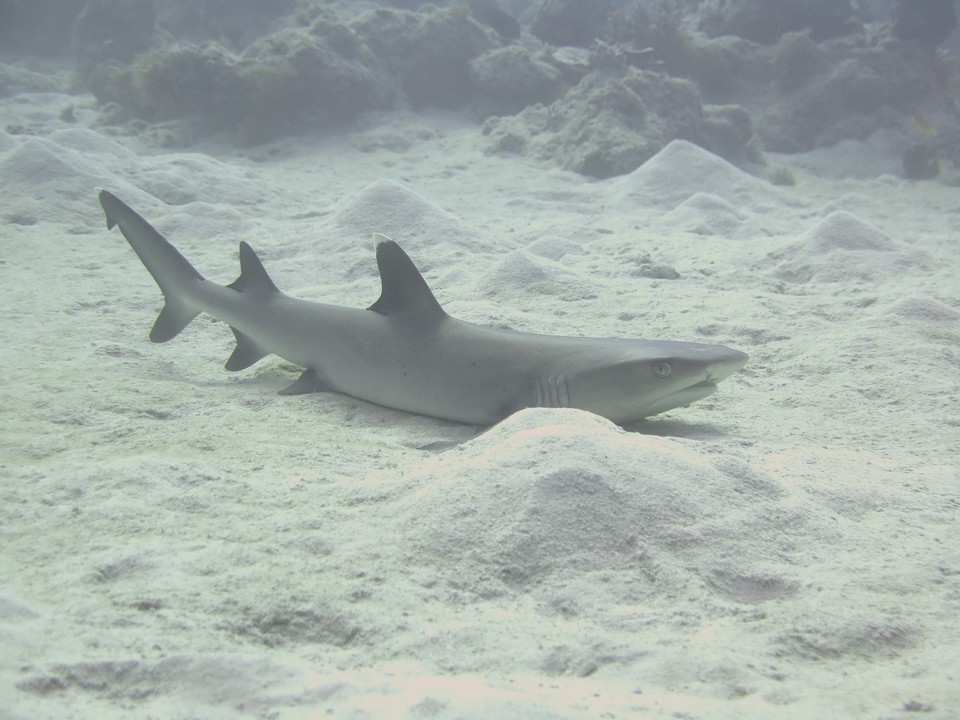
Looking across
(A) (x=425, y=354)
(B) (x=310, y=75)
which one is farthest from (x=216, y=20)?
(A) (x=425, y=354)

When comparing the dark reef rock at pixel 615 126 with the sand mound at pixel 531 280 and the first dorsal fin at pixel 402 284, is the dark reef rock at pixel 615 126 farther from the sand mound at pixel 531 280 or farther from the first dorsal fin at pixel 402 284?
the first dorsal fin at pixel 402 284

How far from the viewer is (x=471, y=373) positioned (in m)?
3.29

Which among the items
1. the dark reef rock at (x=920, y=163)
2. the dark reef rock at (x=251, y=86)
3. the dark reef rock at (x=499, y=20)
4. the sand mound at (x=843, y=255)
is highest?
the dark reef rock at (x=499, y=20)

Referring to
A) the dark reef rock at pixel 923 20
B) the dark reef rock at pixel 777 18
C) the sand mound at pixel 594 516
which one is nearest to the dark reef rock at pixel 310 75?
the dark reef rock at pixel 777 18

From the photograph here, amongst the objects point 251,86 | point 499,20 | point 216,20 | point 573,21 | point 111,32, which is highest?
point 216,20

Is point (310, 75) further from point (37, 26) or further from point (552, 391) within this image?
point (37, 26)

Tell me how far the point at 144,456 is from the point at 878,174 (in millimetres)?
14756

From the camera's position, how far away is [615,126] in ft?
38.1

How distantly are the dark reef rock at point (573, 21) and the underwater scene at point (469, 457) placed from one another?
46.7ft

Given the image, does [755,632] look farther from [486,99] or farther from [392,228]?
[486,99]

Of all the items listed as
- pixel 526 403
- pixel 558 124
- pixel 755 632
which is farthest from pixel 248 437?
pixel 558 124

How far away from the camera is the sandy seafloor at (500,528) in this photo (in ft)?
4.72

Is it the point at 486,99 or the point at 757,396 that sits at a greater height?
the point at 486,99

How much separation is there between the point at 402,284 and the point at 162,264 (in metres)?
1.79
